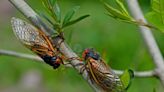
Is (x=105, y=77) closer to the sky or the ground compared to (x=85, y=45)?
closer to the sky

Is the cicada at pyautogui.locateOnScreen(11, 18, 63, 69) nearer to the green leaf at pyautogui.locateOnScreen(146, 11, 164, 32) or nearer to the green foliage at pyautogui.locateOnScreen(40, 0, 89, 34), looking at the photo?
the green foliage at pyautogui.locateOnScreen(40, 0, 89, 34)

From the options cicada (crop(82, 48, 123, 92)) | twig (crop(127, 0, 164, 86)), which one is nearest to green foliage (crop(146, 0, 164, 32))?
cicada (crop(82, 48, 123, 92))

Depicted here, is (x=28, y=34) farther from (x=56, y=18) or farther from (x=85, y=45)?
(x=85, y=45)

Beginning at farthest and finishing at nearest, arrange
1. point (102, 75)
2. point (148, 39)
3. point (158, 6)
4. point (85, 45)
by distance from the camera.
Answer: point (85, 45)
point (148, 39)
point (102, 75)
point (158, 6)

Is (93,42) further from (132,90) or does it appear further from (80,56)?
(80,56)

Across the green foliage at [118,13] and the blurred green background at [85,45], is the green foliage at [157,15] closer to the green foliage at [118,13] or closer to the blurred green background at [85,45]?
the green foliage at [118,13]

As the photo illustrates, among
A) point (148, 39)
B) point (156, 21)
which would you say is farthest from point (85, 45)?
point (156, 21)
